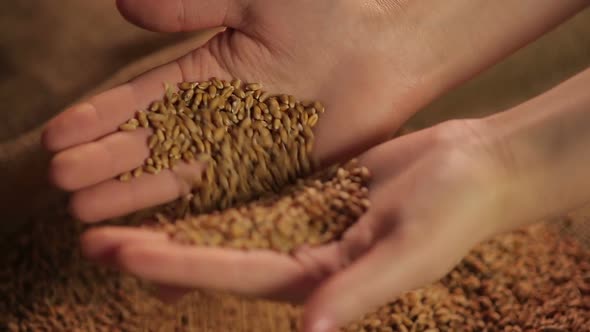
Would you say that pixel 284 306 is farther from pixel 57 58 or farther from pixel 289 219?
pixel 57 58

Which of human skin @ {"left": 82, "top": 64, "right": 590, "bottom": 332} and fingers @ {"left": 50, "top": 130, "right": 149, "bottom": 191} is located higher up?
fingers @ {"left": 50, "top": 130, "right": 149, "bottom": 191}

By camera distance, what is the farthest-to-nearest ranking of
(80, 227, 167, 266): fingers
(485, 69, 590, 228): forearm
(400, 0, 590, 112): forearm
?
1. (400, 0, 590, 112): forearm
2. (485, 69, 590, 228): forearm
3. (80, 227, 167, 266): fingers

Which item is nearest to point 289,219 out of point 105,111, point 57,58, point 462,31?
point 105,111

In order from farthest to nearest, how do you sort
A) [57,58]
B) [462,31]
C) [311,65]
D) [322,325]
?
1. [57,58]
2. [462,31]
3. [311,65]
4. [322,325]

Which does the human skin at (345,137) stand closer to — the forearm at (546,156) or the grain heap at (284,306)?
the forearm at (546,156)

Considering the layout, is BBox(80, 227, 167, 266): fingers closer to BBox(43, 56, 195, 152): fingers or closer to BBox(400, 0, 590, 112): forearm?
BBox(43, 56, 195, 152): fingers

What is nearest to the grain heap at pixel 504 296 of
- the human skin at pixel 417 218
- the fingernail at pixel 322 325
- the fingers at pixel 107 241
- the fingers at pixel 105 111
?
the human skin at pixel 417 218

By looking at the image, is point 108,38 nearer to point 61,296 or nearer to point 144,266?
point 61,296

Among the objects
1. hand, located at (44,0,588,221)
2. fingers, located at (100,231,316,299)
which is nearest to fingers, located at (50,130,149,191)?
hand, located at (44,0,588,221)
